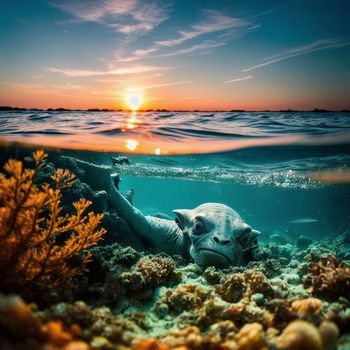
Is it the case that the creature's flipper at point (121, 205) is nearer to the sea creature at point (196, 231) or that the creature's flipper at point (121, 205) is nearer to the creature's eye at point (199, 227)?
the sea creature at point (196, 231)

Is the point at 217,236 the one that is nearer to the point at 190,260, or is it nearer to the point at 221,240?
the point at 221,240

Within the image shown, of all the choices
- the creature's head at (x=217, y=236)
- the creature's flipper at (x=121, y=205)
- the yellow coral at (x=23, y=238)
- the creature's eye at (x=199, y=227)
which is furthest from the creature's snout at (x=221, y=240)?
the yellow coral at (x=23, y=238)

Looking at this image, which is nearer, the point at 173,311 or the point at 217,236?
the point at 173,311

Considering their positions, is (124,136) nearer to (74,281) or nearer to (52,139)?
(52,139)

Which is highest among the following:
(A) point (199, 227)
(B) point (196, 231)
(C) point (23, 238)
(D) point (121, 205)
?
(C) point (23, 238)

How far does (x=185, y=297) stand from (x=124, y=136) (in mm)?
10270

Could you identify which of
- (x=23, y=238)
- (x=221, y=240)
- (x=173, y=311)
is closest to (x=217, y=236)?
(x=221, y=240)

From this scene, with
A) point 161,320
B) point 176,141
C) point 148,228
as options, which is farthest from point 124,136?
point 161,320

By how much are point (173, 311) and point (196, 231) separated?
3380 mm

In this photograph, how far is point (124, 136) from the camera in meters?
13.5

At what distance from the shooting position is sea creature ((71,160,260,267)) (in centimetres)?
688

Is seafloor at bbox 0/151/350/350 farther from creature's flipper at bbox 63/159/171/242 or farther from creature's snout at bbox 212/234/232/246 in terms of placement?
creature's flipper at bbox 63/159/171/242

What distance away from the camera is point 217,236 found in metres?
6.91

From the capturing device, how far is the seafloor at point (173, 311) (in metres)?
2.48
